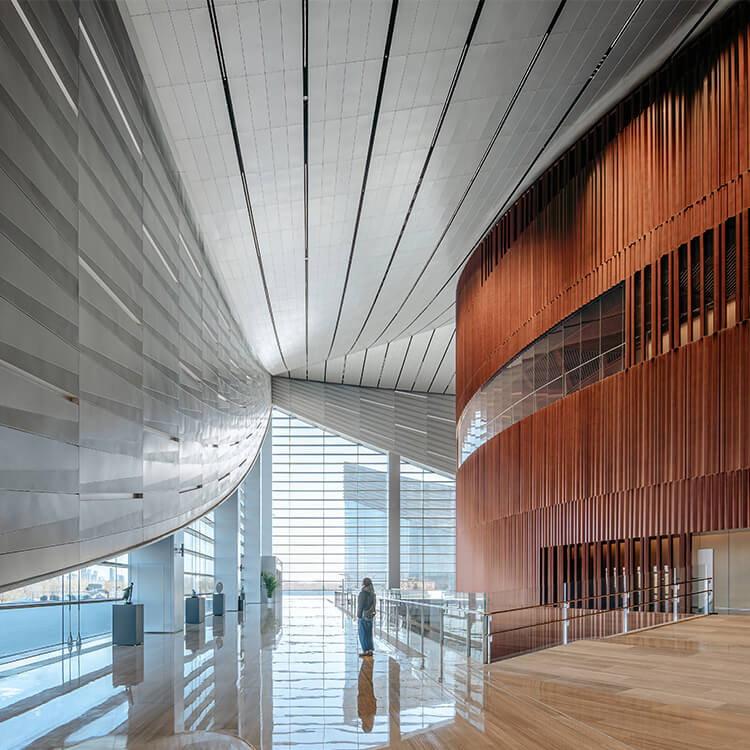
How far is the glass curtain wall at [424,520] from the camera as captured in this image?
43.6 meters

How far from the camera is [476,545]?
22.2 m

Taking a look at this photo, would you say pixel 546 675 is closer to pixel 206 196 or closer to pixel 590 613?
pixel 590 613

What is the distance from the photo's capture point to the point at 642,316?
45.9 feet

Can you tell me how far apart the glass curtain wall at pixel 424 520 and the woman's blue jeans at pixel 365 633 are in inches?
1165

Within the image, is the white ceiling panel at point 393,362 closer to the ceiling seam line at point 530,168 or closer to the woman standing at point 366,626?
the ceiling seam line at point 530,168

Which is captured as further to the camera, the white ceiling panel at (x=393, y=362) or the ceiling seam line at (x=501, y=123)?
the white ceiling panel at (x=393, y=362)

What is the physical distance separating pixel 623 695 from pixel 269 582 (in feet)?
101

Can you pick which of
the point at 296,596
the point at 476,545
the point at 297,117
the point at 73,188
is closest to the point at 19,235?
the point at 73,188

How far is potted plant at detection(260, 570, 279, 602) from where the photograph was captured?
38.1 metres

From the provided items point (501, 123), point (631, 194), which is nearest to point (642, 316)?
point (631, 194)

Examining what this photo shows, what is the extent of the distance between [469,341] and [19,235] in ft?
60.1

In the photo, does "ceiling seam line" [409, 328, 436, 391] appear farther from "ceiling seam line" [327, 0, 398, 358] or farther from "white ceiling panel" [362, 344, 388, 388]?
"ceiling seam line" [327, 0, 398, 358]

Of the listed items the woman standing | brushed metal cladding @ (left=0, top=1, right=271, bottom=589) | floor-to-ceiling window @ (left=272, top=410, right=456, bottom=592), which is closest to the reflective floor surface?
the woman standing

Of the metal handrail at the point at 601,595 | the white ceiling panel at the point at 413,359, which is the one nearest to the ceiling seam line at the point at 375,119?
the metal handrail at the point at 601,595
